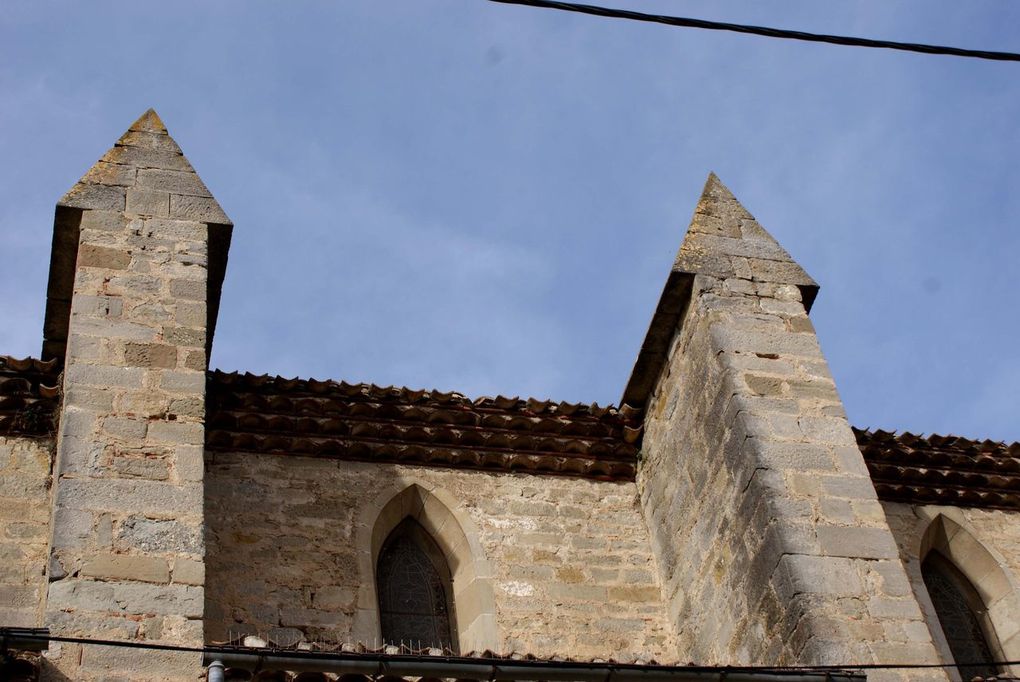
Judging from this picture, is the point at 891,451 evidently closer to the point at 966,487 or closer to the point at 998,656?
the point at 966,487

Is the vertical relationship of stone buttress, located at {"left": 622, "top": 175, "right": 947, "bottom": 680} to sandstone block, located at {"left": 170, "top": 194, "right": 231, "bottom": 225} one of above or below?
below

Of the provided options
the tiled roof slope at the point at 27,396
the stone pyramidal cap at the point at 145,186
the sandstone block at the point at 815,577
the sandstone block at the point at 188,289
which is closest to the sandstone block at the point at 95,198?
the stone pyramidal cap at the point at 145,186

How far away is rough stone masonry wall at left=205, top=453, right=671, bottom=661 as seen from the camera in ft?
27.9

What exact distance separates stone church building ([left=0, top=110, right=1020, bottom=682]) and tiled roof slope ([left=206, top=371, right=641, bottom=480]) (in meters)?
0.02

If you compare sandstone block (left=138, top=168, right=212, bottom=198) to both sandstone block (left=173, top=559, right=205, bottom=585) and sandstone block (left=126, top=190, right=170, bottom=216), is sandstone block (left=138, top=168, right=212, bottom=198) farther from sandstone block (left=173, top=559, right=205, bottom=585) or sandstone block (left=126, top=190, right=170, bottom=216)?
sandstone block (left=173, top=559, right=205, bottom=585)

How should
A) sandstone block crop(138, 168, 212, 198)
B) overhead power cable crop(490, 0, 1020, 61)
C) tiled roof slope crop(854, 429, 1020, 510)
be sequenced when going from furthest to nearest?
tiled roof slope crop(854, 429, 1020, 510) < sandstone block crop(138, 168, 212, 198) < overhead power cable crop(490, 0, 1020, 61)

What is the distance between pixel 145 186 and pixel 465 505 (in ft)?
9.03

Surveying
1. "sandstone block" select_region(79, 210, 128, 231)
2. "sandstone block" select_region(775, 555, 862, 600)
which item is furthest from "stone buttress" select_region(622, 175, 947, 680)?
"sandstone block" select_region(79, 210, 128, 231)

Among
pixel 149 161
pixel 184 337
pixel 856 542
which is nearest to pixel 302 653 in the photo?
pixel 184 337

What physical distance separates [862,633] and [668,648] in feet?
5.90

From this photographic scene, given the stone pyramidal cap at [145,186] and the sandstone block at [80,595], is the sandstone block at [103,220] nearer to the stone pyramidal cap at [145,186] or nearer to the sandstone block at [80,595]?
the stone pyramidal cap at [145,186]

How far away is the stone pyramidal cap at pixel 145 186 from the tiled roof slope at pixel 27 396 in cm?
103

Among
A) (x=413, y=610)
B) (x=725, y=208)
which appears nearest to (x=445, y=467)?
(x=413, y=610)

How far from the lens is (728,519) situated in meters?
8.62
